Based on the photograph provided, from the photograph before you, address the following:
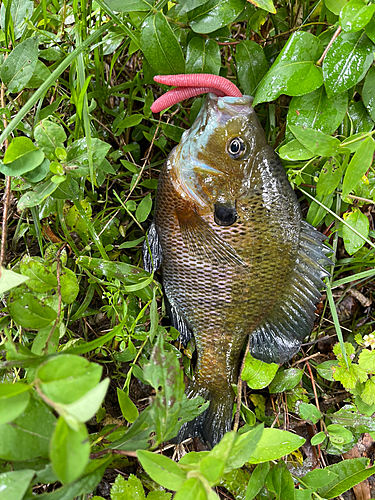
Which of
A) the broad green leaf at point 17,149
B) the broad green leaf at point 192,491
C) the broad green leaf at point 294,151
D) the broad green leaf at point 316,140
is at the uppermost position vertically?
the broad green leaf at point 17,149

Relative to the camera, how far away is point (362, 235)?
170 centimetres

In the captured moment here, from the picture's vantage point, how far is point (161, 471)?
3.20ft

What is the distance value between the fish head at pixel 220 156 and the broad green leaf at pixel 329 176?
0.79 ft

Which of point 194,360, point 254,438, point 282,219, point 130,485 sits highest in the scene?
point 282,219

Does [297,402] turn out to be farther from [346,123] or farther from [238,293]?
[346,123]

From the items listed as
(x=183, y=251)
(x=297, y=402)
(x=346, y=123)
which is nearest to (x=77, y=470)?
(x=183, y=251)

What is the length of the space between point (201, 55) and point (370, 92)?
29.2 inches

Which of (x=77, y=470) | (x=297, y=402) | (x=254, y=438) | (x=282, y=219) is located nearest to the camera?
(x=77, y=470)

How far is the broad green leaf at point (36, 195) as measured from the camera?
133cm

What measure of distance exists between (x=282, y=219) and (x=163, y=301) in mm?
703

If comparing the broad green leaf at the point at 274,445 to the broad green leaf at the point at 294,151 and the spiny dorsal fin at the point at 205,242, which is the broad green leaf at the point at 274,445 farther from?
the broad green leaf at the point at 294,151

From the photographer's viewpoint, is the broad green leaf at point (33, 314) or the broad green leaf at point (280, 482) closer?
the broad green leaf at point (33, 314)

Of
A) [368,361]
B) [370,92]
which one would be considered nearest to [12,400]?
[368,361]

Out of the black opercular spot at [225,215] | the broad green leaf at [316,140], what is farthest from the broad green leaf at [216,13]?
the black opercular spot at [225,215]
